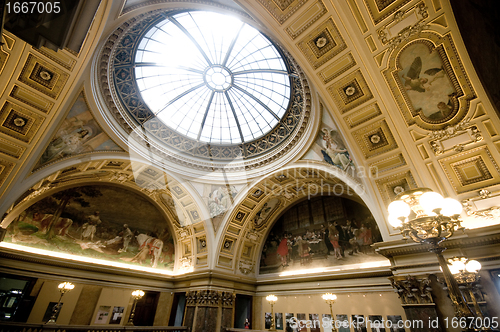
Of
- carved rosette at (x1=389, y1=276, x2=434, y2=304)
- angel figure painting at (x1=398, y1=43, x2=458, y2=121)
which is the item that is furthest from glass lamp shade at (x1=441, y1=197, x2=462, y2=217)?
carved rosette at (x1=389, y1=276, x2=434, y2=304)

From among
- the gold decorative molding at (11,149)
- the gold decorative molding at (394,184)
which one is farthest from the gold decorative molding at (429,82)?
the gold decorative molding at (11,149)

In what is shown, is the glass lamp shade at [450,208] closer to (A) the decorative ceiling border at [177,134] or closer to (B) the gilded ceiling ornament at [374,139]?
(B) the gilded ceiling ornament at [374,139]

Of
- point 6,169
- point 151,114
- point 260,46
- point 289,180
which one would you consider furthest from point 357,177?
point 6,169

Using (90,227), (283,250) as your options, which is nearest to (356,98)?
(283,250)

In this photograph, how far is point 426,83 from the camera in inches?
268

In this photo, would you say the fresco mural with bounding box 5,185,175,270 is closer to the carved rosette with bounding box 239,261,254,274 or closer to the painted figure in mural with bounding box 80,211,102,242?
the painted figure in mural with bounding box 80,211,102,242

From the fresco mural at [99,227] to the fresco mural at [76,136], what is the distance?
4.21 meters

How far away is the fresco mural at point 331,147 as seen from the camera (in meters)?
9.54

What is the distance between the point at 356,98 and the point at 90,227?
572 inches

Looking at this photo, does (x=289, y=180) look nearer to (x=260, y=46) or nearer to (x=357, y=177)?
(x=357, y=177)

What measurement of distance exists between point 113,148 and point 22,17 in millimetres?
9672

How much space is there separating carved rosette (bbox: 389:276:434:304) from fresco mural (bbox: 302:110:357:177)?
13.3 feet

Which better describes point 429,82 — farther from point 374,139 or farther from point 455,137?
point 374,139

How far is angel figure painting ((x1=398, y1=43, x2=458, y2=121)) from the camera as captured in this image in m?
6.44
